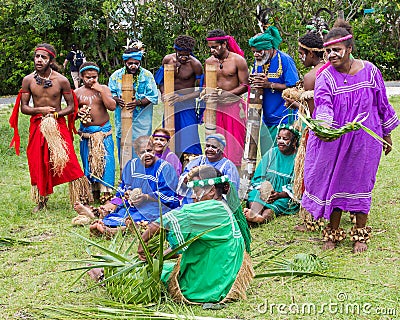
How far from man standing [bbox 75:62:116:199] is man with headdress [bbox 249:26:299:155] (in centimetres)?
168

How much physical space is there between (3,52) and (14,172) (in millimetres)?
9404

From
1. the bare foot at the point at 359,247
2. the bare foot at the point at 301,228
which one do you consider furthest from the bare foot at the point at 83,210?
the bare foot at the point at 359,247

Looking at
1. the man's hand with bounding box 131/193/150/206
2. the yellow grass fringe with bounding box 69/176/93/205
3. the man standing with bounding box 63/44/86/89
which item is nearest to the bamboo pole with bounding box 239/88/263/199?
the man's hand with bounding box 131/193/150/206

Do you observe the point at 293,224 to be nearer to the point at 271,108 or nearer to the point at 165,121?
the point at 271,108

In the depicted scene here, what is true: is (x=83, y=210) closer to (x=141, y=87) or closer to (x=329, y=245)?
(x=141, y=87)

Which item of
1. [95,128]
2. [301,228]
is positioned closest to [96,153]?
[95,128]

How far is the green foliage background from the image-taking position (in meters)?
15.0

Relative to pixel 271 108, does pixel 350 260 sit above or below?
below

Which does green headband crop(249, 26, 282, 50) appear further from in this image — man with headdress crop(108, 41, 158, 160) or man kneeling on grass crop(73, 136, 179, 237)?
man kneeling on grass crop(73, 136, 179, 237)

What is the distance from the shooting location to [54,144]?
7164mm

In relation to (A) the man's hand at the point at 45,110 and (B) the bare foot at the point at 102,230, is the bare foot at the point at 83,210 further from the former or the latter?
(A) the man's hand at the point at 45,110

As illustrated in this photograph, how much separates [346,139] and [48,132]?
3324mm

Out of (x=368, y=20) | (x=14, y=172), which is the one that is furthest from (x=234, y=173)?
(x=368, y=20)

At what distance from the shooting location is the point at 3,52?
1795 cm
